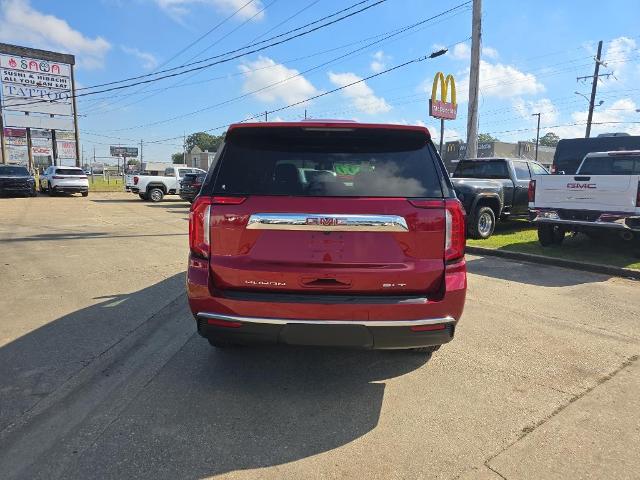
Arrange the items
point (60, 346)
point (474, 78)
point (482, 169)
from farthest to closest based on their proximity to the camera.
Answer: point (474, 78) < point (482, 169) < point (60, 346)

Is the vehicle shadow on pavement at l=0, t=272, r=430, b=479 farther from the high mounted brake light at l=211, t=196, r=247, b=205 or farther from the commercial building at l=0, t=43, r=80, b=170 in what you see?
the commercial building at l=0, t=43, r=80, b=170

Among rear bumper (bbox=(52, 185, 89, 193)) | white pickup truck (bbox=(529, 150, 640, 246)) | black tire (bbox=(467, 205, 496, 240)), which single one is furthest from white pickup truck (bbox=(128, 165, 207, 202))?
white pickup truck (bbox=(529, 150, 640, 246))

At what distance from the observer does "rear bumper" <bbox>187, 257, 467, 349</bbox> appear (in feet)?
9.82

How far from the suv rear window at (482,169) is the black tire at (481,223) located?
1618mm

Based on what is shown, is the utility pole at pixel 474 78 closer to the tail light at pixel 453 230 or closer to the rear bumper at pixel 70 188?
the tail light at pixel 453 230


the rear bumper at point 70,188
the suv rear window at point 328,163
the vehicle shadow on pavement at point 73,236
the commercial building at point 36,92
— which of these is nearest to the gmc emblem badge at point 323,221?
the suv rear window at point 328,163

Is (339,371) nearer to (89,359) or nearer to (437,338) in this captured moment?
(437,338)

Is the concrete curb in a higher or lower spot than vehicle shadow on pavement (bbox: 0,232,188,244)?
higher

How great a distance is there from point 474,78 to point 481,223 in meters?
6.70

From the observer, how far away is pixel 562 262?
8.15 m

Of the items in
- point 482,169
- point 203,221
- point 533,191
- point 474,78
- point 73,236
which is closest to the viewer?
point 203,221

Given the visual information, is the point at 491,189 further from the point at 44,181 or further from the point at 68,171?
the point at 44,181

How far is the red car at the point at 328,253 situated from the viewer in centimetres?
300

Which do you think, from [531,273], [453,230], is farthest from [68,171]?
[453,230]
